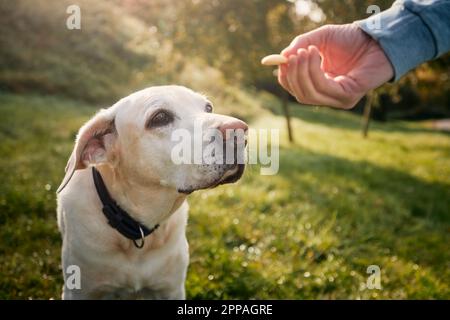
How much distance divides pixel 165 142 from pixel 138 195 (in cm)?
48

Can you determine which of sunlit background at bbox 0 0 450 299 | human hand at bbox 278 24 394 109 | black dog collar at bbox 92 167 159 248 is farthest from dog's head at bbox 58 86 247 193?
sunlit background at bbox 0 0 450 299

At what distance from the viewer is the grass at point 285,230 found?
3.91 meters

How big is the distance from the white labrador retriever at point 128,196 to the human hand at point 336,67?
85cm

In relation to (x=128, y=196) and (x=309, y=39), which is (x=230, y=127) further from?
(x=128, y=196)

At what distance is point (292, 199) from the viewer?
20.8 ft

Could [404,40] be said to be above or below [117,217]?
above

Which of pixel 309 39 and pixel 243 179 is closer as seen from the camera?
pixel 309 39

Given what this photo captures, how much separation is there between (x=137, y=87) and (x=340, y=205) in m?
13.4

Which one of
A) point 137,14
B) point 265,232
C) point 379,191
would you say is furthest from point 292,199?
point 137,14

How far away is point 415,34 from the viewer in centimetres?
188

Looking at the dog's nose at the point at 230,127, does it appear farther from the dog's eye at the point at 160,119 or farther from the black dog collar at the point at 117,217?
the black dog collar at the point at 117,217

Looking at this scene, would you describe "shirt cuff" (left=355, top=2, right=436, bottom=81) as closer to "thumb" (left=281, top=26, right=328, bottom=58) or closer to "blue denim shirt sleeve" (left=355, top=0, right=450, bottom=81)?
"blue denim shirt sleeve" (left=355, top=0, right=450, bottom=81)

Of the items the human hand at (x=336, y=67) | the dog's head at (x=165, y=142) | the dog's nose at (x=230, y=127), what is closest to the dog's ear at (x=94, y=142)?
the dog's head at (x=165, y=142)

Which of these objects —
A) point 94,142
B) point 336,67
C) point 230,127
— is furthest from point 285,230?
point 336,67
